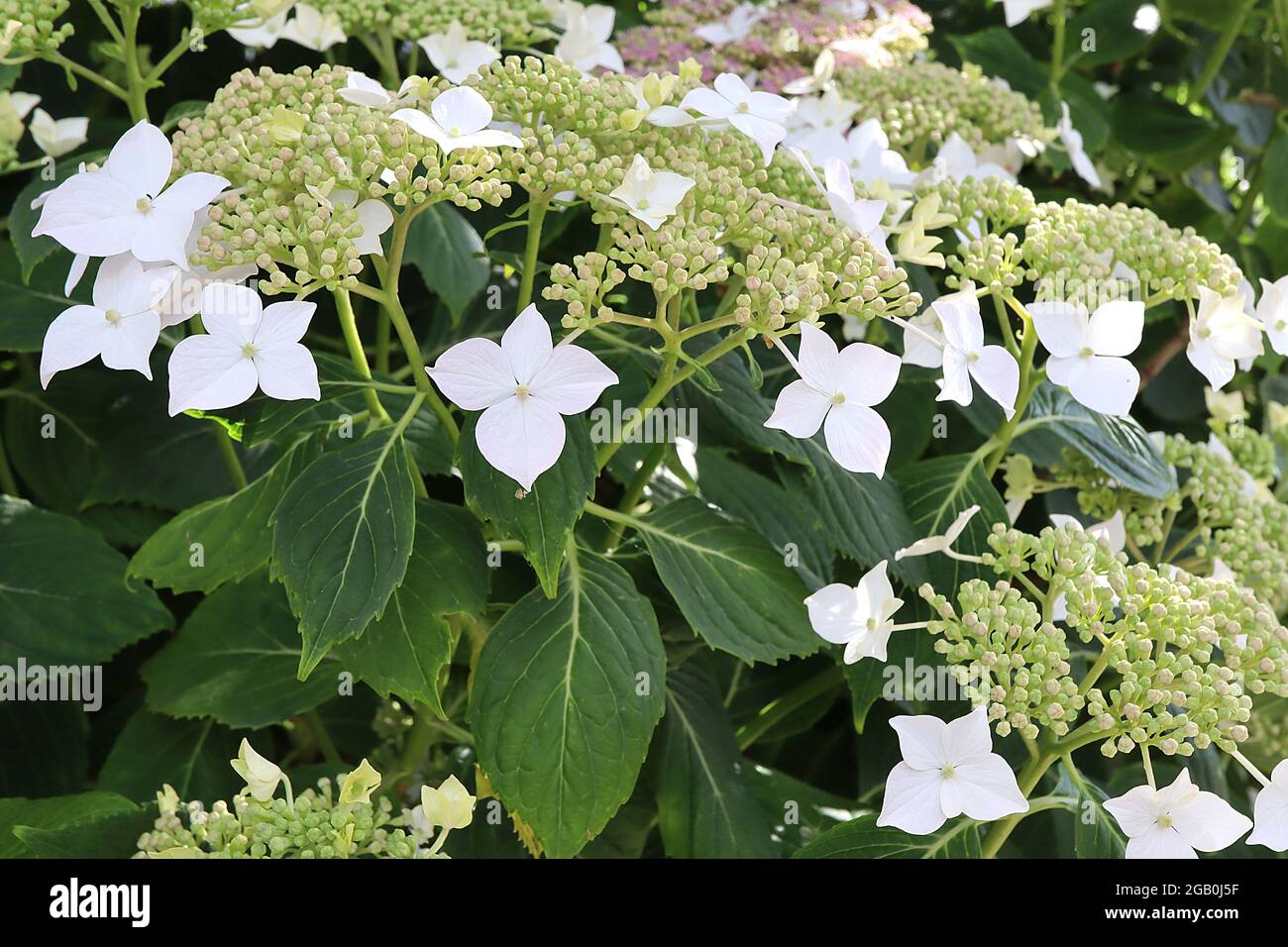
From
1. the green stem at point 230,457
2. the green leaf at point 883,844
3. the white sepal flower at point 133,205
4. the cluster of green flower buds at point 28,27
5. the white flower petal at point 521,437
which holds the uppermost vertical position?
the cluster of green flower buds at point 28,27

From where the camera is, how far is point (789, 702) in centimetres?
105

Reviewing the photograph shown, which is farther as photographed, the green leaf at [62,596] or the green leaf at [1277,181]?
the green leaf at [1277,181]

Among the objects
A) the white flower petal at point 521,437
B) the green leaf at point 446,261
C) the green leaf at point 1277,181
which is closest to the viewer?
the white flower petal at point 521,437

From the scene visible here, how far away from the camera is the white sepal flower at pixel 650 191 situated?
2.41 feet

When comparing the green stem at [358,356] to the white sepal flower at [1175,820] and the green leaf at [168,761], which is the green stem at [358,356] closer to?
the green leaf at [168,761]

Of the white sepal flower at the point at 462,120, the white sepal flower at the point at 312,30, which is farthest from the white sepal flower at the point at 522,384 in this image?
the white sepal flower at the point at 312,30

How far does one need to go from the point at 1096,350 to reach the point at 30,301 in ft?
2.81

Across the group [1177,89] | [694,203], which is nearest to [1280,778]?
[694,203]

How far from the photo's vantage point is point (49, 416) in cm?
121

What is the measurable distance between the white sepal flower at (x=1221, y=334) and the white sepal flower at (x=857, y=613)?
28 centimetres

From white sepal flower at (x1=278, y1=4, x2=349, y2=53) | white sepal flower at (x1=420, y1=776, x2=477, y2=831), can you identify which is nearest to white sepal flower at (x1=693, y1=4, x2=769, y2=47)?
white sepal flower at (x1=278, y1=4, x2=349, y2=53)

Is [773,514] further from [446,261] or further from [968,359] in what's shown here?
[446,261]

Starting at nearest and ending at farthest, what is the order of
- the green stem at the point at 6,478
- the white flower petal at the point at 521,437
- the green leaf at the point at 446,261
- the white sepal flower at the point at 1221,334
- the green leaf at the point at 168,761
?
the white flower petal at the point at 521,437 → the white sepal flower at the point at 1221,334 → the green leaf at the point at 168,761 → the green leaf at the point at 446,261 → the green stem at the point at 6,478

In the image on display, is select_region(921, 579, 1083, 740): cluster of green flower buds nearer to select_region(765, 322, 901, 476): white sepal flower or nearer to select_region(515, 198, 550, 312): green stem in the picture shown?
select_region(765, 322, 901, 476): white sepal flower
